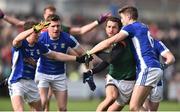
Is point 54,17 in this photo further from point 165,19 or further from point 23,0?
point 23,0

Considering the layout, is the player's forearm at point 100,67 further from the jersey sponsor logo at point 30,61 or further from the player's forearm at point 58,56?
the jersey sponsor logo at point 30,61

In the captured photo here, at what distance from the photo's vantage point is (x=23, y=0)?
110ft

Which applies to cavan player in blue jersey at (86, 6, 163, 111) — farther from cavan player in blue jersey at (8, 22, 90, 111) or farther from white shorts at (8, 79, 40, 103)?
white shorts at (8, 79, 40, 103)

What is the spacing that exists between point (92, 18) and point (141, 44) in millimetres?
17569

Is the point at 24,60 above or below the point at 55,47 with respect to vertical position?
below

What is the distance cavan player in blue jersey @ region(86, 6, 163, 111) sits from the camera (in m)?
14.9

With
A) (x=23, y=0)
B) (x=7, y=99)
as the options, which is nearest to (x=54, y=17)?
(x=7, y=99)

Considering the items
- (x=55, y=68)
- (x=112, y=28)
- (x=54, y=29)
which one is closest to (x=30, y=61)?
(x=54, y=29)

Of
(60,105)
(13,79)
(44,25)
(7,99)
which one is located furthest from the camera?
(7,99)

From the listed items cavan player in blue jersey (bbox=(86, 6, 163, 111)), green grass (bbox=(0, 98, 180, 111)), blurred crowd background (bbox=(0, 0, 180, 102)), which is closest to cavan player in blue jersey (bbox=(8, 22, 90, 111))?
cavan player in blue jersey (bbox=(86, 6, 163, 111))

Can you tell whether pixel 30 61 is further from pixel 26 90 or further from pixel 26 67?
pixel 26 90

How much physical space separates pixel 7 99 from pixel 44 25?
1257cm

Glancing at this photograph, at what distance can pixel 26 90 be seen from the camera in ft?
52.2

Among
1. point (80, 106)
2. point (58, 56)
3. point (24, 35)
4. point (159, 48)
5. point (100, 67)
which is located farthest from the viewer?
point (80, 106)
